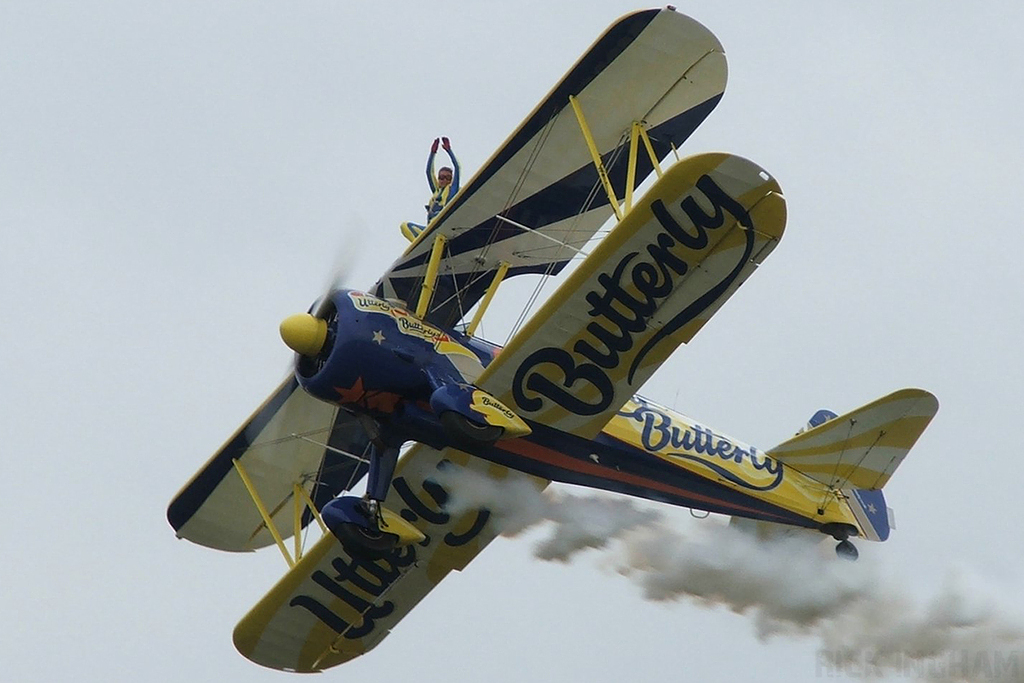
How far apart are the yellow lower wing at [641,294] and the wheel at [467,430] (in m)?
0.46

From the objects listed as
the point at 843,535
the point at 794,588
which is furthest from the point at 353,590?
the point at 843,535

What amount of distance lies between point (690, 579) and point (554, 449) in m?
2.11

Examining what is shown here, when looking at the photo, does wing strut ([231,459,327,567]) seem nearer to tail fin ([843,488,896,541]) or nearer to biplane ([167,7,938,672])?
biplane ([167,7,938,672])

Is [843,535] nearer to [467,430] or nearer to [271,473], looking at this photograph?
[467,430]

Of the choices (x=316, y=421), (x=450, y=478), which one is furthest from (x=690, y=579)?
(x=316, y=421)

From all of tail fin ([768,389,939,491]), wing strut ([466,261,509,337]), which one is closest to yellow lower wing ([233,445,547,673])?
wing strut ([466,261,509,337])

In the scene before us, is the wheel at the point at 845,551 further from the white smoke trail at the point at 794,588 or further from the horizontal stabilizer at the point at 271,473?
the horizontal stabilizer at the point at 271,473

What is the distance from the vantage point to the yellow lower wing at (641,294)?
11.9 meters

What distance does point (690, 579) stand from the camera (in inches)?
579

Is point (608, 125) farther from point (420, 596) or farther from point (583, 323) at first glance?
point (420, 596)

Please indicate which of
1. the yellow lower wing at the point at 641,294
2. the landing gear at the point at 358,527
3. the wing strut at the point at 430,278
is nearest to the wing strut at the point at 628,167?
the yellow lower wing at the point at 641,294

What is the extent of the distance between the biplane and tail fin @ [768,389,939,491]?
0.02 m

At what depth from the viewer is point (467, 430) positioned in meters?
12.6

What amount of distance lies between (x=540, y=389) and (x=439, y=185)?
8.19 ft
